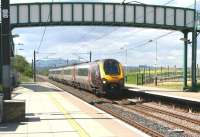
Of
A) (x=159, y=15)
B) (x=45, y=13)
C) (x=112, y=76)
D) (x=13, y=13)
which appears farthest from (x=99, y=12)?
(x=112, y=76)

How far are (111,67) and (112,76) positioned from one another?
72cm

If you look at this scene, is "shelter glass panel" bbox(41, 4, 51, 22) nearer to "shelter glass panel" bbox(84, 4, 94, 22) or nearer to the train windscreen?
"shelter glass panel" bbox(84, 4, 94, 22)

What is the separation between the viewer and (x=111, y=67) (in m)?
39.2

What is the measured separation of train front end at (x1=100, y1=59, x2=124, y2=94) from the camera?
126ft

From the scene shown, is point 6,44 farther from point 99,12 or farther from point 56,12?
point 99,12

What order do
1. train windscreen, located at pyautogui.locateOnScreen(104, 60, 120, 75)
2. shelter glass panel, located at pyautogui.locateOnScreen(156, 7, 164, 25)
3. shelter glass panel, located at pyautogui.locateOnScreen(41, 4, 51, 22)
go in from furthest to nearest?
shelter glass panel, located at pyautogui.locateOnScreen(156, 7, 164, 25) → shelter glass panel, located at pyautogui.locateOnScreen(41, 4, 51, 22) → train windscreen, located at pyautogui.locateOnScreen(104, 60, 120, 75)

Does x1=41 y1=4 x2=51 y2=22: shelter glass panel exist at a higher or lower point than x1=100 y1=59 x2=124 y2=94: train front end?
higher

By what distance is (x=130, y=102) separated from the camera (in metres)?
Result: 34.5

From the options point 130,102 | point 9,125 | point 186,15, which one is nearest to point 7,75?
point 9,125

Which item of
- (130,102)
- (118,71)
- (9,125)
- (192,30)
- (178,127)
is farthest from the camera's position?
(192,30)

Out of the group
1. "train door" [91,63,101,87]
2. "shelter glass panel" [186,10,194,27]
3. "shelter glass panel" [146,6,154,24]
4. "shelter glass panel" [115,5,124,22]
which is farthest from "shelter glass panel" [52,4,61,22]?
"shelter glass panel" [186,10,194,27]

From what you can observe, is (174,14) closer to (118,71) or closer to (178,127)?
(118,71)

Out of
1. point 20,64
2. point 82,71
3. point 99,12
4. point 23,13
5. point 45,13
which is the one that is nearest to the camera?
point 82,71

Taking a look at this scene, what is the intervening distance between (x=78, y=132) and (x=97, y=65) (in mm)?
24740
